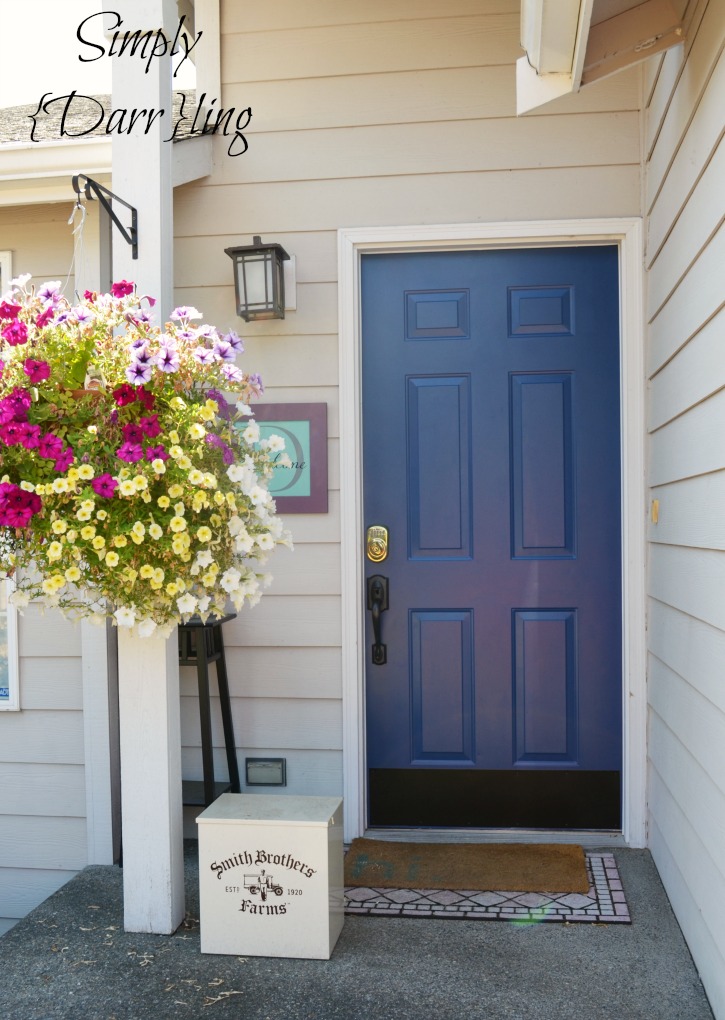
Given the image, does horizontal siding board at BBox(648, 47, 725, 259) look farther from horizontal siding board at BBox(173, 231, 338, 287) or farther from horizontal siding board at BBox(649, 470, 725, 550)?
horizontal siding board at BBox(173, 231, 338, 287)

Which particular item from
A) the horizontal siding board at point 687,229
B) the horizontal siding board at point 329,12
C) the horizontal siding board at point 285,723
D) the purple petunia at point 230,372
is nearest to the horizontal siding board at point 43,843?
the horizontal siding board at point 285,723

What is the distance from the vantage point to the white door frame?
119 inches

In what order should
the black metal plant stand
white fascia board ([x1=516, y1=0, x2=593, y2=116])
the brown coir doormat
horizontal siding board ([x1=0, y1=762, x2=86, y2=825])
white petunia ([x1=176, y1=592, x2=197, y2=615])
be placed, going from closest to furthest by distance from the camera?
white fascia board ([x1=516, y1=0, x2=593, y2=116]) → white petunia ([x1=176, y1=592, x2=197, y2=615]) → the brown coir doormat → the black metal plant stand → horizontal siding board ([x1=0, y1=762, x2=86, y2=825])

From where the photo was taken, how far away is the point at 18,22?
3.92m

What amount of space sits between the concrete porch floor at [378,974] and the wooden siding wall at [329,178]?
814 millimetres

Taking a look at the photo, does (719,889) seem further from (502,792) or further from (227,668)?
(227,668)

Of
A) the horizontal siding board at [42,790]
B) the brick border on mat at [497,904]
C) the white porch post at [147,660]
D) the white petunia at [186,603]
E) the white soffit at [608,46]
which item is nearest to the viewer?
the white petunia at [186,603]

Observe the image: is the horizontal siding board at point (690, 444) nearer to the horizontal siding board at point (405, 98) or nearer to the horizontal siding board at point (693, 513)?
the horizontal siding board at point (693, 513)

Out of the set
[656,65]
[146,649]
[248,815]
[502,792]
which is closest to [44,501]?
[146,649]

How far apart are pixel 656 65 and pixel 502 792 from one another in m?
2.43

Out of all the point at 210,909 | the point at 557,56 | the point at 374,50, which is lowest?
the point at 210,909

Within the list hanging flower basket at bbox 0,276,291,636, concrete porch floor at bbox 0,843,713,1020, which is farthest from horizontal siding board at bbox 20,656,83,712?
hanging flower basket at bbox 0,276,291,636

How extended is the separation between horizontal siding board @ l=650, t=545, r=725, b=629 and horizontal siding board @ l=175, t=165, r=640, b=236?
1.20 metres

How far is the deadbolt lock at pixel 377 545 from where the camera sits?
316cm
